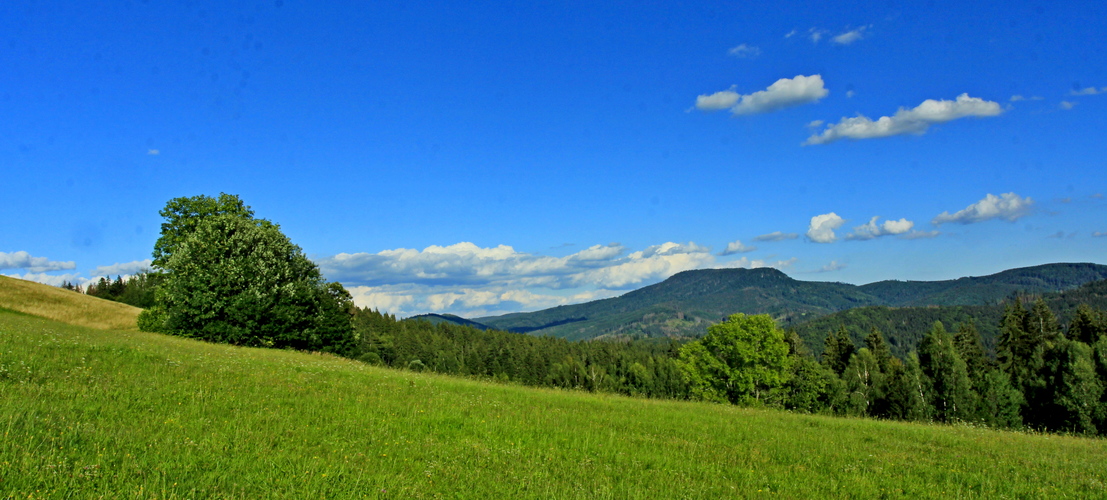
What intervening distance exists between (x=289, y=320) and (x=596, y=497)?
130ft

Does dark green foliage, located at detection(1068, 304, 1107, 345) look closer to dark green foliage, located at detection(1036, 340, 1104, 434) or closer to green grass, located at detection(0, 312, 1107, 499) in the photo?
dark green foliage, located at detection(1036, 340, 1104, 434)

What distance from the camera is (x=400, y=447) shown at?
438 inches

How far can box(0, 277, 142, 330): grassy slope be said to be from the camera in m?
49.0

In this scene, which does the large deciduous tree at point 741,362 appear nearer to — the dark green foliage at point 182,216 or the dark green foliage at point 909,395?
the dark green foliage at point 909,395

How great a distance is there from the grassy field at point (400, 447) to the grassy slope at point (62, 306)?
37.2 metres

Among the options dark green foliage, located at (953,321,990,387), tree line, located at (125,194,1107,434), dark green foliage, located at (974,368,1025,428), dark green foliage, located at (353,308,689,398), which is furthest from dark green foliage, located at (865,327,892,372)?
dark green foliage, located at (353,308,689,398)

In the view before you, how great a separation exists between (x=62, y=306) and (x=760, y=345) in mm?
62543

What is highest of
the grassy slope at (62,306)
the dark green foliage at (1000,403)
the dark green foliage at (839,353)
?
the grassy slope at (62,306)

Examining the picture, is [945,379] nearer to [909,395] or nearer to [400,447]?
[909,395]

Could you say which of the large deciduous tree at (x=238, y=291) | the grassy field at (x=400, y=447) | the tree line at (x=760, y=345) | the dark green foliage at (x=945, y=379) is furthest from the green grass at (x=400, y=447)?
the dark green foliage at (x=945, y=379)

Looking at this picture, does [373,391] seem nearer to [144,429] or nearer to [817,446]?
[144,429]

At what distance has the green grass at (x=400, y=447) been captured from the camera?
7992 millimetres

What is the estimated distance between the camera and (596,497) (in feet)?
29.2

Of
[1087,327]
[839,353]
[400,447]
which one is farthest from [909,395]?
[400,447]
